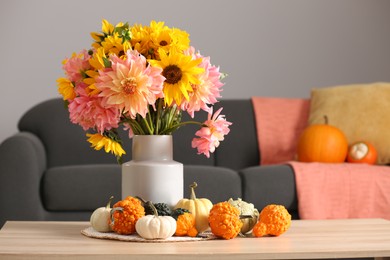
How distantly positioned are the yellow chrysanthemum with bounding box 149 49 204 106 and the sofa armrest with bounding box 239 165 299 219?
1602 millimetres

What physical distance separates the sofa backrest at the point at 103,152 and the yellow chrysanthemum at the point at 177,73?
2123mm

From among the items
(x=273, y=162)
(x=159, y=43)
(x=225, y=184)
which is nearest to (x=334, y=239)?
(x=159, y=43)

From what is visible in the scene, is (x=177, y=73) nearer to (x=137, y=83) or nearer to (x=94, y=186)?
(x=137, y=83)

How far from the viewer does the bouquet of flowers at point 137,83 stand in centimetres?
175

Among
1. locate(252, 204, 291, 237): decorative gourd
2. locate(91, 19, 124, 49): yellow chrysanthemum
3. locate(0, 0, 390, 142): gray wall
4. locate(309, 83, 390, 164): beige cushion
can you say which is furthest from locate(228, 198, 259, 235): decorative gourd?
locate(0, 0, 390, 142): gray wall

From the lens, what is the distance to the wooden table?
1483 millimetres

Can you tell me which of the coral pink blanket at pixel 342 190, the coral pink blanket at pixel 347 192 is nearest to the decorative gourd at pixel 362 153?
the coral pink blanket at pixel 342 190

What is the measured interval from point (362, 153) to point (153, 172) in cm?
222

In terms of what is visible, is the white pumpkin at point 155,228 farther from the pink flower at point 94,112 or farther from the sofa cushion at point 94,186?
the sofa cushion at point 94,186

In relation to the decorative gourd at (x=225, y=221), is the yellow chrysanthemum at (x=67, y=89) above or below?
above

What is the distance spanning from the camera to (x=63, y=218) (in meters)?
3.28

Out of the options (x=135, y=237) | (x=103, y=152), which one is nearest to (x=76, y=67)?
(x=135, y=237)

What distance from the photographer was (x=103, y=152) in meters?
3.95

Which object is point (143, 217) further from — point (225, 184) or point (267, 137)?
point (267, 137)
